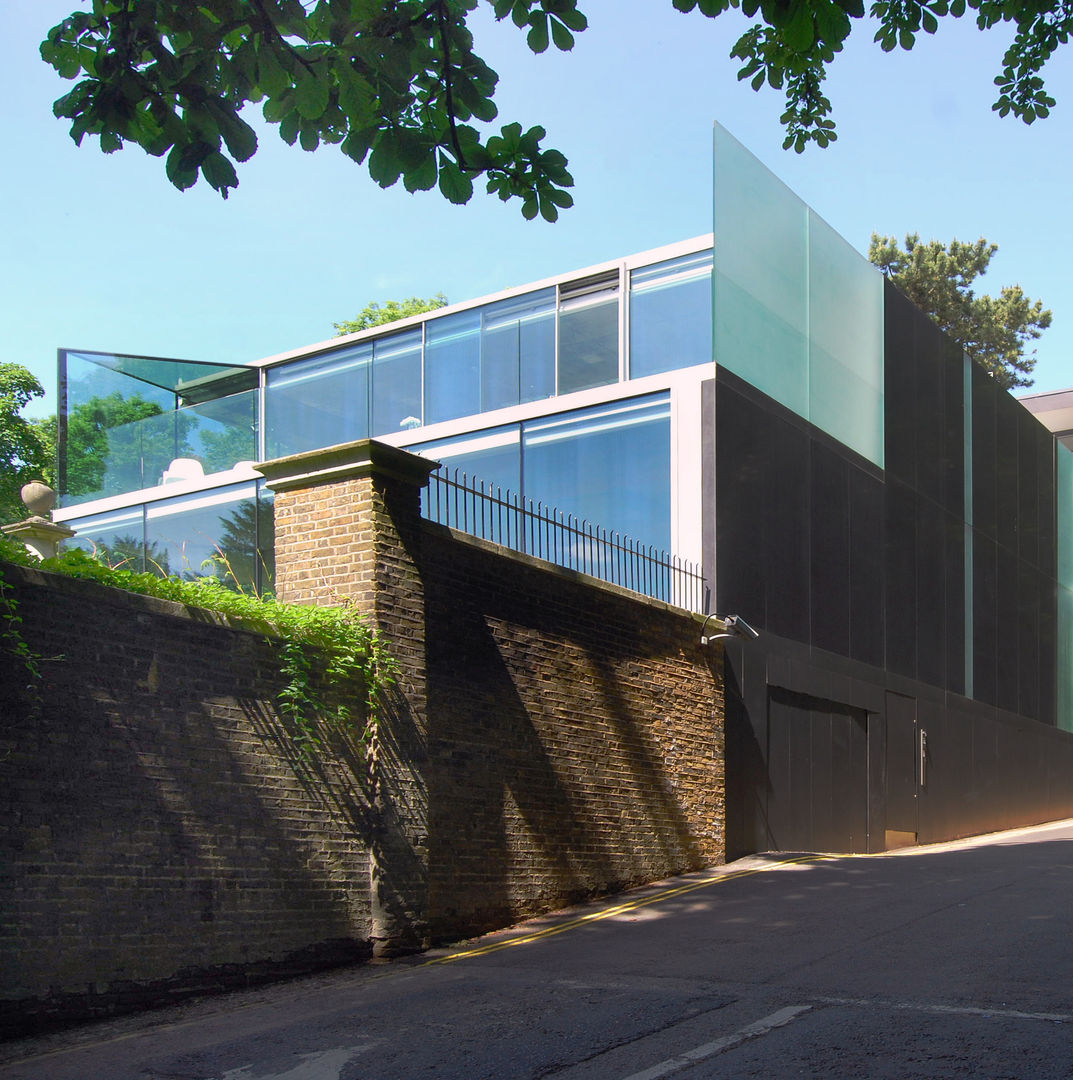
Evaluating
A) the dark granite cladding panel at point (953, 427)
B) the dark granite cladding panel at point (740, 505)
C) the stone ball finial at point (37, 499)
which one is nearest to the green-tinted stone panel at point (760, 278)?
the dark granite cladding panel at point (740, 505)

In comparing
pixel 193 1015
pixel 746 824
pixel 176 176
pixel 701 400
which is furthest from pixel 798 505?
pixel 176 176

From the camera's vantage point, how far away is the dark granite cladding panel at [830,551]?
62.2 feet

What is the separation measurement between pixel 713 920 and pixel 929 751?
39.9 ft

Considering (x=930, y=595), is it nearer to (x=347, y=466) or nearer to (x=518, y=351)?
(x=518, y=351)

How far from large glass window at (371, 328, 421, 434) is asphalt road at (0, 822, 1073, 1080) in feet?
37.0

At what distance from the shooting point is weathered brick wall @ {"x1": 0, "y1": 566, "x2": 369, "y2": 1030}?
304 inches

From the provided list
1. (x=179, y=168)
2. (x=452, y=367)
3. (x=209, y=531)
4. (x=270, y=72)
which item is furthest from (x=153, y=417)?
(x=270, y=72)

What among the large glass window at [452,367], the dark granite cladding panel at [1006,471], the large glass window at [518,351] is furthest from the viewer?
the dark granite cladding panel at [1006,471]

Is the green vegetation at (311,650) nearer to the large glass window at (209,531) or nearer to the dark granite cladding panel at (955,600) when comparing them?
the large glass window at (209,531)

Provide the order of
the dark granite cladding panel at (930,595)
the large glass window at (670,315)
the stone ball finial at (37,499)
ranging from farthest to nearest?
the dark granite cladding panel at (930,595) < the large glass window at (670,315) < the stone ball finial at (37,499)

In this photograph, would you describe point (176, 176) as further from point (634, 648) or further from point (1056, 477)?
point (1056, 477)

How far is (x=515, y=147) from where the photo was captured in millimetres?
6066

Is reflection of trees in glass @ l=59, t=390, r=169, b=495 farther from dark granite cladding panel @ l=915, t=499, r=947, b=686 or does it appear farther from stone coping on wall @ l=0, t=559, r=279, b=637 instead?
stone coping on wall @ l=0, t=559, r=279, b=637

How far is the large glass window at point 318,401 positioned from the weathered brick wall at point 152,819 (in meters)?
12.7
